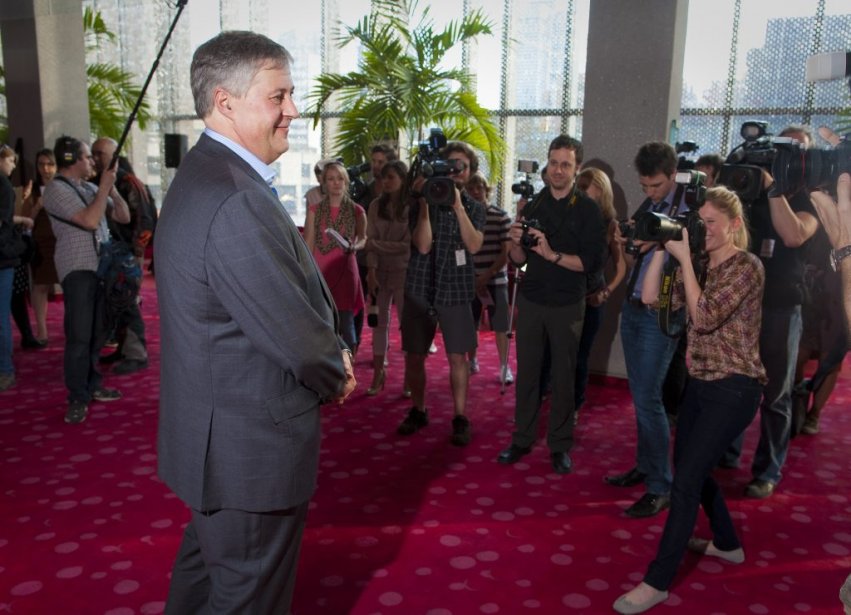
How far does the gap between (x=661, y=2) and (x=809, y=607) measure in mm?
3664

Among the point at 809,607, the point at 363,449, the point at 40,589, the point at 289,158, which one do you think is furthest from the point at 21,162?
the point at 809,607

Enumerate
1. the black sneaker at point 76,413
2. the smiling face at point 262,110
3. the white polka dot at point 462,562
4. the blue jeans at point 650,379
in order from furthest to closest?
the black sneaker at point 76,413 → the blue jeans at point 650,379 → the white polka dot at point 462,562 → the smiling face at point 262,110

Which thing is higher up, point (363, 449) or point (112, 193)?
point (112, 193)

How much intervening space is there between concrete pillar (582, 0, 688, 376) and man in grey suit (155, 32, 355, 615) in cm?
370

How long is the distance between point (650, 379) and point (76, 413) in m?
3.08

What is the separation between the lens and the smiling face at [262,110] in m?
1.62

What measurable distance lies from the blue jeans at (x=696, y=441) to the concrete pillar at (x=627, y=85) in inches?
107

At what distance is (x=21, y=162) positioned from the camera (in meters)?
7.30

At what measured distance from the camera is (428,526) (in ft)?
10.0

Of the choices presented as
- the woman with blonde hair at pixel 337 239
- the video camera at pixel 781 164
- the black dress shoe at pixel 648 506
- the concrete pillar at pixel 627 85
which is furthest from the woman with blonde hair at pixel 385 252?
the video camera at pixel 781 164

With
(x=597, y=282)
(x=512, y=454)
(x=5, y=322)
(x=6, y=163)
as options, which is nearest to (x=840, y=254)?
(x=512, y=454)

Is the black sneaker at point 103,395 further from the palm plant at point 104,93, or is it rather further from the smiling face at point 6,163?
the palm plant at point 104,93

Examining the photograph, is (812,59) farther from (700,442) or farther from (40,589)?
(40,589)

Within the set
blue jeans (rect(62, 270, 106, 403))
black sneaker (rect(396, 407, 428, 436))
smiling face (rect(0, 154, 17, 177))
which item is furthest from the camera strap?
smiling face (rect(0, 154, 17, 177))
